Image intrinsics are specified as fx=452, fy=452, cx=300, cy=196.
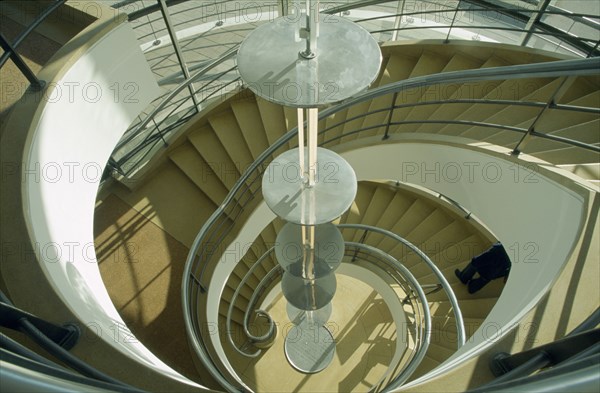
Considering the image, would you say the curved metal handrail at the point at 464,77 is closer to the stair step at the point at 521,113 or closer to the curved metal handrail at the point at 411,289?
the curved metal handrail at the point at 411,289

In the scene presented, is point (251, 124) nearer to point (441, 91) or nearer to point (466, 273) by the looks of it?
point (441, 91)

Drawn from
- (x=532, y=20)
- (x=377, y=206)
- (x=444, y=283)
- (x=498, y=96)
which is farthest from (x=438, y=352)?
(x=532, y=20)

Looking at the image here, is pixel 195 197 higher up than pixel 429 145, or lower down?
lower down

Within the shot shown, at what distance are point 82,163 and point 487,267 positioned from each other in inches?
146

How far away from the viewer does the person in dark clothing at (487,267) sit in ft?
14.1

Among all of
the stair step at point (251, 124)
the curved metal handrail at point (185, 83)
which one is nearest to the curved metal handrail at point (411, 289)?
the stair step at point (251, 124)

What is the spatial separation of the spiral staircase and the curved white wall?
98 cm

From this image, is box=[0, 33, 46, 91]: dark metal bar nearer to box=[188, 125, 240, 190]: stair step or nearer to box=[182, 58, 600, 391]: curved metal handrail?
box=[182, 58, 600, 391]: curved metal handrail

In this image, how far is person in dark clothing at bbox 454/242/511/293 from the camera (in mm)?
4305

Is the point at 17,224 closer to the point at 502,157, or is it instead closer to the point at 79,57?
the point at 79,57

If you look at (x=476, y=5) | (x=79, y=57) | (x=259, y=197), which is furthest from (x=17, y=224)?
(x=476, y=5)

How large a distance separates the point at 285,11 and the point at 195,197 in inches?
87.1

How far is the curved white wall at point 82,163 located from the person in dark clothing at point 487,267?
10.2ft

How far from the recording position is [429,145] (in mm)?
3945
